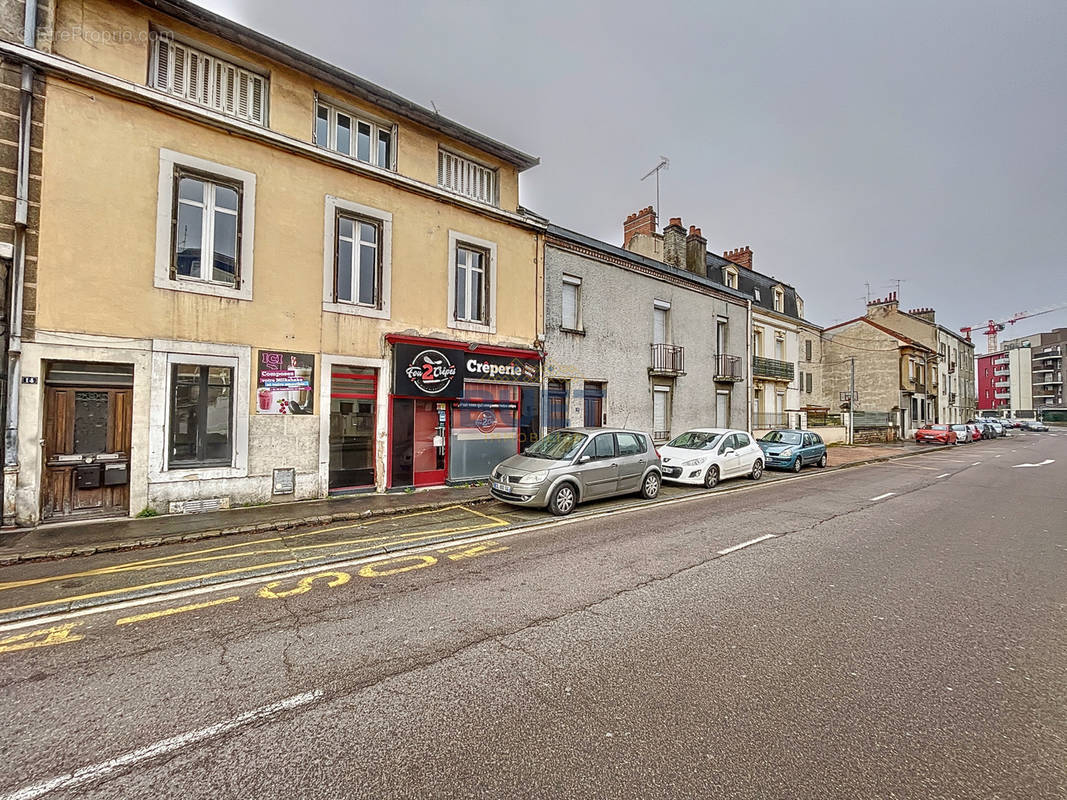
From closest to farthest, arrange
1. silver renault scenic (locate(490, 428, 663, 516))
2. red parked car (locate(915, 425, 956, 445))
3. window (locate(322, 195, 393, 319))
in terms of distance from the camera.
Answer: silver renault scenic (locate(490, 428, 663, 516)) → window (locate(322, 195, 393, 319)) → red parked car (locate(915, 425, 956, 445))

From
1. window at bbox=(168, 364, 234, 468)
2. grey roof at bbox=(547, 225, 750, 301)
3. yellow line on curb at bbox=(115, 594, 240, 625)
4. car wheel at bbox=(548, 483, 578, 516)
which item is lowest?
yellow line on curb at bbox=(115, 594, 240, 625)

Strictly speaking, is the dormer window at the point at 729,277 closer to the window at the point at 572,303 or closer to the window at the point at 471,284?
the window at the point at 572,303

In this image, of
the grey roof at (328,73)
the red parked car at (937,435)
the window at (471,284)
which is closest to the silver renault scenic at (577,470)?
the window at (471,284)

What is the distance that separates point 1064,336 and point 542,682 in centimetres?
11428

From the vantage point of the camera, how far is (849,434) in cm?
2862

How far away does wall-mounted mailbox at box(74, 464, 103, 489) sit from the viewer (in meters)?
8.01

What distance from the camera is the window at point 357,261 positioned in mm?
10844

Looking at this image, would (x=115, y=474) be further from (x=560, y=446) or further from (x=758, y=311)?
(x=758, y=311)

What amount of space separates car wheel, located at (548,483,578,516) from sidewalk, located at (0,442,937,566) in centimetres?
220

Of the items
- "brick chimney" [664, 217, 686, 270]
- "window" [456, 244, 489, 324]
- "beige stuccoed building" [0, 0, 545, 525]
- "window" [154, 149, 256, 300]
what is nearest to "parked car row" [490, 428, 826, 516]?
"beige stuccoed building" [0, 0, 545, 525]

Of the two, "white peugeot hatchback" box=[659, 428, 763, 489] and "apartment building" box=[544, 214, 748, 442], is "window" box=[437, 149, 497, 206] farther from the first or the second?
"white peugeot hatchback" box=[659, 428, 763, 489]

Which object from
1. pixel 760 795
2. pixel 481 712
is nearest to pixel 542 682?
pixel 481 712

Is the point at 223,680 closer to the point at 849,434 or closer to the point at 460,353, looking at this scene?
the point at 460,353

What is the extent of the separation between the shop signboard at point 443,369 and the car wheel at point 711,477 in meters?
5.80
